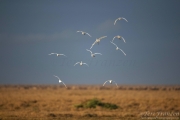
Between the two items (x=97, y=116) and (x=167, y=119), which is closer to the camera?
(x=167, y=119)

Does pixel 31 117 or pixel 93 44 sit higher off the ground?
pixel 93 44

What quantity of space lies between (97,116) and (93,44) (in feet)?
22.9

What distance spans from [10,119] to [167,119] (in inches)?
492

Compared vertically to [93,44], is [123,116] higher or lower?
lower

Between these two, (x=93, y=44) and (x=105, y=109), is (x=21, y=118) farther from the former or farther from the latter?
(x=105, y=109)

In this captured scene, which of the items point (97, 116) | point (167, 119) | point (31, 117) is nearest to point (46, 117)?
point (31, 117)

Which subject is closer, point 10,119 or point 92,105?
point 10,119

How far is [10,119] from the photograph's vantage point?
33000mm

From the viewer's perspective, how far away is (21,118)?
33719 mm

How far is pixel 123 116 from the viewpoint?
35.4m

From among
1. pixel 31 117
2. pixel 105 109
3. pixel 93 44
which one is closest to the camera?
pixel 93 44

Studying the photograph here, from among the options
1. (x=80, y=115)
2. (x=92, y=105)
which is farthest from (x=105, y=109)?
(x=80, y=115)

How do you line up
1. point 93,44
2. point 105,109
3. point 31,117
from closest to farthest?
point 93,44 → point 31,117 → point 105,109

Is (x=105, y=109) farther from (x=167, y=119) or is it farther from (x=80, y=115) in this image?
(x=167, y=119)
